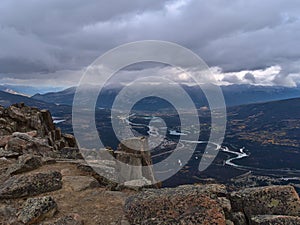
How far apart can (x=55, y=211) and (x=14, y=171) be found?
7429 millimetres

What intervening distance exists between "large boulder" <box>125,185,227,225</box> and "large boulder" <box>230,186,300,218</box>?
150 centimetres

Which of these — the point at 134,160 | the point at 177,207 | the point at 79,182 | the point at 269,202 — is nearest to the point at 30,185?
the point at 79,182

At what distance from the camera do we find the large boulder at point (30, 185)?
1600cm

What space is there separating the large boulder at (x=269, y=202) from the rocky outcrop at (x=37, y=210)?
29.8 ft

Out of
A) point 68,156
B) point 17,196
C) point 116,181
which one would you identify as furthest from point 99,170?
point 68,156

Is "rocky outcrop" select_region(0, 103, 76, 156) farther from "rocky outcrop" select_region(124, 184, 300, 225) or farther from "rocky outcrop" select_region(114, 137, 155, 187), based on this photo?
"rocky outcrop" select_region(124, 184, 300, 225)

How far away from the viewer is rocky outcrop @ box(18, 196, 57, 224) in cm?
1309

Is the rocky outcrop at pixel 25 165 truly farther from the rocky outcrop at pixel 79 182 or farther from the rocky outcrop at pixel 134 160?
the rocky outcrop at pixel 134 160

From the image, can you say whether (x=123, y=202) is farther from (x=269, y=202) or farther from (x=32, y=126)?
(x=32, y=126)

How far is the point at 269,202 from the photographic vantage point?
43.0ft

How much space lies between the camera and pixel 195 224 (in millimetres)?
11016

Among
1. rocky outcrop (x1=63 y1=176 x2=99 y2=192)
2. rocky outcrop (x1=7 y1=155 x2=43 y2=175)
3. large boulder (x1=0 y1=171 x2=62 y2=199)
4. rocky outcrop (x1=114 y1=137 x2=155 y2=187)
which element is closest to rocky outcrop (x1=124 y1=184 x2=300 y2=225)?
rocky outcrop (x1=63 y1=176 x2=99 y2=192)

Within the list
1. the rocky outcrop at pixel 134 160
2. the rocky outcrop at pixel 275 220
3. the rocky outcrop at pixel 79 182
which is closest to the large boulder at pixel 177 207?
the rocky outcrop at pixel 275 220

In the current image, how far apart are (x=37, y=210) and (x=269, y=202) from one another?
36.3 ft
